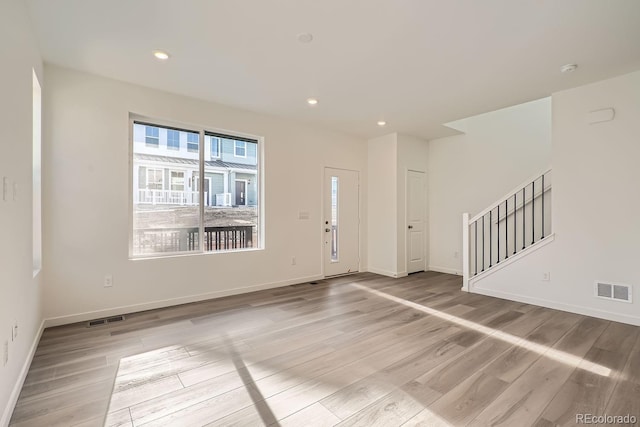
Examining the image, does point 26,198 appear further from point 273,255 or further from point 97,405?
point 273,255

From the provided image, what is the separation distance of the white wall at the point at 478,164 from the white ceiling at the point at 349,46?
54.9 inches

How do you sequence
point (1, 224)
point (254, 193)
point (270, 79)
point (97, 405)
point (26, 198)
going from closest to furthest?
1. point (1, 224)
2. point (97, 405)
3. point (26, 198)
4. point (270, 79)
5. point (254, 193)

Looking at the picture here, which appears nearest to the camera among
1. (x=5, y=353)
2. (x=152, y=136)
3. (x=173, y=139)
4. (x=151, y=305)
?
(x=5, y=353)

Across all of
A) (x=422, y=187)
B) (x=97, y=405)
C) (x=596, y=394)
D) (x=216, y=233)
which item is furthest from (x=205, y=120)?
(x=596, y=394)

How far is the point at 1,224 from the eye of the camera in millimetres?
1720

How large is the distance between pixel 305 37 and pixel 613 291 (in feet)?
14.3

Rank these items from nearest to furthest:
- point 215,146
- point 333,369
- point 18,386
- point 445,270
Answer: point 18,386 < point 333,369 < point 215,146 < point 445,270

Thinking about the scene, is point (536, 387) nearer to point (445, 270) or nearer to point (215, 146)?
point (445, 270)

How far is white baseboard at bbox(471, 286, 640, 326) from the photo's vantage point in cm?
341

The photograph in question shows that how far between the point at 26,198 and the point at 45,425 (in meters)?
1.65

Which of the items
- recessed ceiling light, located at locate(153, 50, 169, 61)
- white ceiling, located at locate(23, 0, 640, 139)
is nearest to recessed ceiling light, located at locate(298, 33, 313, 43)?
white ceiling, located at locate(23, 0, 640, 139)

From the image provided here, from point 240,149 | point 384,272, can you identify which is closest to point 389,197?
point 384,272

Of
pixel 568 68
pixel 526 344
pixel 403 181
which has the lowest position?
pixel 526 344

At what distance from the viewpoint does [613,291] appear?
11.5 ft
